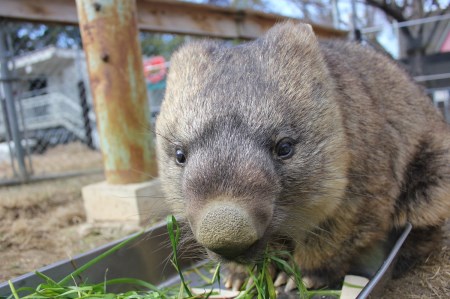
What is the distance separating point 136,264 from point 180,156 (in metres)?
0.86

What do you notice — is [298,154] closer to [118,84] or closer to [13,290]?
[13,290]

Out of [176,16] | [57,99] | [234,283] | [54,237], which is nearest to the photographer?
[234,283]

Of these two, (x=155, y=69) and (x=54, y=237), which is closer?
(x=54, y=237)

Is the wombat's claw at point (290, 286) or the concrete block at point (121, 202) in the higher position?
the concrete block at point (121, 202)

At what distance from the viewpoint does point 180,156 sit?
1.80m

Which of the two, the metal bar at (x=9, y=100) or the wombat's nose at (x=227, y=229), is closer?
the wombat's nose at (x=227, y=229)

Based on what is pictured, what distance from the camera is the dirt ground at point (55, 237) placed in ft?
6.85

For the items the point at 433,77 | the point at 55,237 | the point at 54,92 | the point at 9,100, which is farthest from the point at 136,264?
the point at 54,92

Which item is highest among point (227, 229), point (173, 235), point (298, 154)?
point (298, 154)

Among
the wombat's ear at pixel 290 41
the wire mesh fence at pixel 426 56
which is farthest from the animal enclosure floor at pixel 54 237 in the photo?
the wire mesh fence at pixel 426 56

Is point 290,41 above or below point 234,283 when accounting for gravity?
above

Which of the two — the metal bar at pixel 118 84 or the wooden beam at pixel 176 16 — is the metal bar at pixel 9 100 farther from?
the metal bar at pixel 118 84

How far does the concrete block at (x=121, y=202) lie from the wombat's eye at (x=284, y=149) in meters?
1.55

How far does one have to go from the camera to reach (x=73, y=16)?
3738 millimetres
